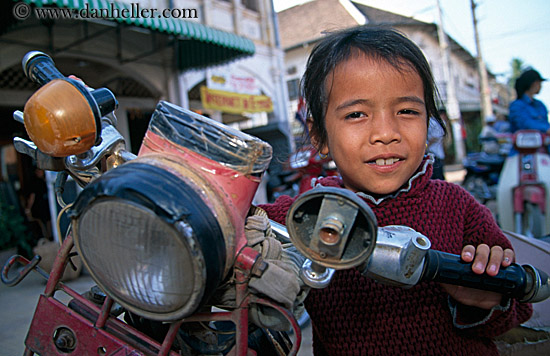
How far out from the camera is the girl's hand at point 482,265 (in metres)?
0.72

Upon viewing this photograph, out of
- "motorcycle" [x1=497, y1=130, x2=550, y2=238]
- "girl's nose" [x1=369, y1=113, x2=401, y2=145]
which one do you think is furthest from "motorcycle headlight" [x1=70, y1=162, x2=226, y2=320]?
"motorcycle" [x1=497, y1=130, x2=550, y2=238]

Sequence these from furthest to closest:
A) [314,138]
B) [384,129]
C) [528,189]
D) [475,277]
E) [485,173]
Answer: [485,173]
[528,189]
[314,138]
[384,129]
[475,277]

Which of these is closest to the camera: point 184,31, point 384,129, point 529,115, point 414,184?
point 384,129

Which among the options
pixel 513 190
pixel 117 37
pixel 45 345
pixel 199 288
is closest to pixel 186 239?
pixel 199 288

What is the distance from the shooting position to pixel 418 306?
1.07m

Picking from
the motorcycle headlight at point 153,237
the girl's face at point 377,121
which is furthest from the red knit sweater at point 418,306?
the motorcycle headlight at point 153,237

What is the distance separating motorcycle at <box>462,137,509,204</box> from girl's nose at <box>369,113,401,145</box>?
5.75 meters

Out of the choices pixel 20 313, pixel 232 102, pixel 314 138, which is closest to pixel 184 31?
pixel 232 102

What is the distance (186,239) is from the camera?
0.48 metres

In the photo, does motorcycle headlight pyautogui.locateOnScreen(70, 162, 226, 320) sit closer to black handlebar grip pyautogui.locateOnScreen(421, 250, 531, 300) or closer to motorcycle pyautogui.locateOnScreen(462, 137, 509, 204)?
black handlebar grip pyautogui.locateOnScreen(421, 250, 531, 300)

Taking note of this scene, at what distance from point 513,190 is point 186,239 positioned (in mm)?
4103

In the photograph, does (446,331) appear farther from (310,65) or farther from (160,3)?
(160,3)

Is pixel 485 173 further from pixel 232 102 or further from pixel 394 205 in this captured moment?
pixel 394 205

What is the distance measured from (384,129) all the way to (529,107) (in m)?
3.77
